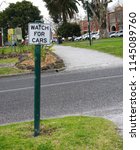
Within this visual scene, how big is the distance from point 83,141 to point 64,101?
4.48 meters

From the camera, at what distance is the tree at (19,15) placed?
7688cm

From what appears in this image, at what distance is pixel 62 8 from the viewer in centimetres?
6762

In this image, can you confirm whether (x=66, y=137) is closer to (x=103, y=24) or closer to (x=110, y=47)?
(x=110, y=47)

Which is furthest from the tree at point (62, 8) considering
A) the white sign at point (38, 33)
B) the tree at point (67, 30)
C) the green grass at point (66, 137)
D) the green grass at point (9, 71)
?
the white sign at point (38, 33)

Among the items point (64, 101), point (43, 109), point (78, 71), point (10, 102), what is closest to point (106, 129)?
point (43, 109)

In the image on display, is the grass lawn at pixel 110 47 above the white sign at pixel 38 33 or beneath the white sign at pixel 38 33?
beneath

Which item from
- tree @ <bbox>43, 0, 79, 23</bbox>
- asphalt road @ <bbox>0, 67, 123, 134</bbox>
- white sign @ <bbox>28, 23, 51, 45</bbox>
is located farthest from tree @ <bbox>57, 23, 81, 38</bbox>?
white sign @ <bbox>28, 23, 51, 45</bbox>

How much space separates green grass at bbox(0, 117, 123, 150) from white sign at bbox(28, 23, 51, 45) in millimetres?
1266

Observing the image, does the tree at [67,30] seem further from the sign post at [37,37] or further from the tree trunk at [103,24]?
the sign post at [37,37]

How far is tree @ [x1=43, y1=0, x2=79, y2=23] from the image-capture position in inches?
2662

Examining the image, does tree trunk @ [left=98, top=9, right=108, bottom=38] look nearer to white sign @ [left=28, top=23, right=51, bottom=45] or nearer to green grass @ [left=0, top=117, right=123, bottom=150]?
green grass @ [left=0, top=117, right=123, bottom=150]

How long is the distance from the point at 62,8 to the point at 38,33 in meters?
62.9

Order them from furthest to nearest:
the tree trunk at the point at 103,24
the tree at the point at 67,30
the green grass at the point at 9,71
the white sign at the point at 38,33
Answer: the tree at the point at 67,30 < the tree trunk at the point at 103,24 < the green grass at the point at 9,71 < the white sign at the point at 38,33

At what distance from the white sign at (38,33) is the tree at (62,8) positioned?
205 ft
